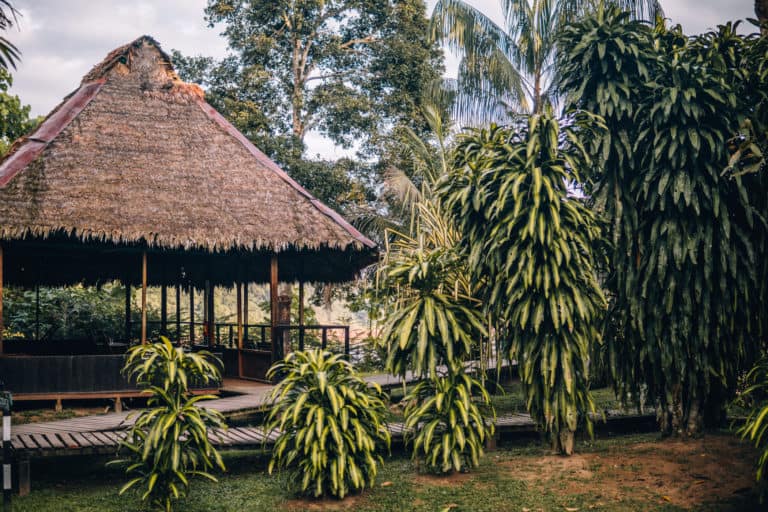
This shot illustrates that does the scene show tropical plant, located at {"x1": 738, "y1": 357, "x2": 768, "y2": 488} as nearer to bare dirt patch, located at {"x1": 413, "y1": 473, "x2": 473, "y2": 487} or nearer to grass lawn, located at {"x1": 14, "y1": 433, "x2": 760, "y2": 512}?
grass lawn, located at {"x1": 14, "y1": 433, "x2": 760, "y2": 512}

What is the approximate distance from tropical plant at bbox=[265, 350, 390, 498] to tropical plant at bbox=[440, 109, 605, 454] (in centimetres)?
134

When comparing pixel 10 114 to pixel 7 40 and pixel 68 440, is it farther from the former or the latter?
pixel 68 440

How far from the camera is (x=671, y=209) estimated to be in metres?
6.14

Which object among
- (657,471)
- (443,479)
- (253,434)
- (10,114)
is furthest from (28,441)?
(10,114)

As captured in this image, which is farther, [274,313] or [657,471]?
[274,313]

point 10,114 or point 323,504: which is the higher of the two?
point 10,114

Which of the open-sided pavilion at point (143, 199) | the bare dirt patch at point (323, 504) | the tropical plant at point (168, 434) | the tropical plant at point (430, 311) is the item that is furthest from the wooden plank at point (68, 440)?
the tropical plant at point (430, 311)

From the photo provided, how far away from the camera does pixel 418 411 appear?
6090 millimetres

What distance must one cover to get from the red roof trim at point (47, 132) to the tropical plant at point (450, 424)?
19.3ft

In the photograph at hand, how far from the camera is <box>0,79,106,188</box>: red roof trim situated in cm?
903

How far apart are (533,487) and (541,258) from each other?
1.79 meters

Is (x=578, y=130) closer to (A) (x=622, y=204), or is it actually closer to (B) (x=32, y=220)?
(A) (x=622, y=204)

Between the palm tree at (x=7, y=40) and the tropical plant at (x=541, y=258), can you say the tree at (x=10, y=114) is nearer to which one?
the palm tree at (x=7, y=40)

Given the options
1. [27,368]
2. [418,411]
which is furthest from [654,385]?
[27,368]
